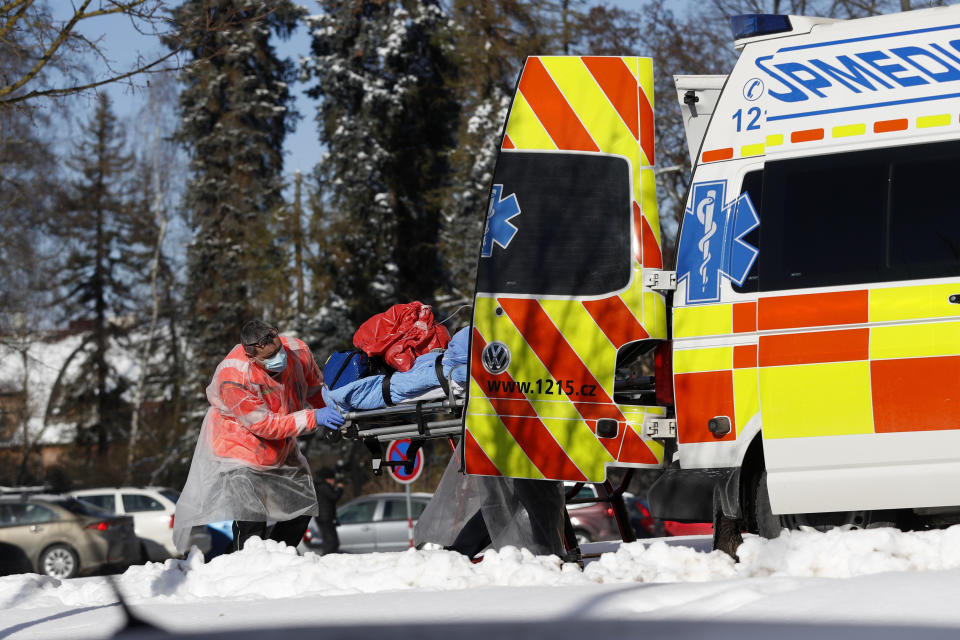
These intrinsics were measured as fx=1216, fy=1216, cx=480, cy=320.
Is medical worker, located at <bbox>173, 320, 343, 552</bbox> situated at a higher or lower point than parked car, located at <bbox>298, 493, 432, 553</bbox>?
higher

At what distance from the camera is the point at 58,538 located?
17422 millimetres

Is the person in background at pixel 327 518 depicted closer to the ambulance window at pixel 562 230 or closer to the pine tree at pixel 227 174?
the ambulance window at pixel 562 230

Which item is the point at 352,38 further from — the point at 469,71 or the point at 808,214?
the point at 808,214

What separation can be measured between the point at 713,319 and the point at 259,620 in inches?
99.8

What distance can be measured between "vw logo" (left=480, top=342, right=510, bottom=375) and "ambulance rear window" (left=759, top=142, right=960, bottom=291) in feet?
4.23

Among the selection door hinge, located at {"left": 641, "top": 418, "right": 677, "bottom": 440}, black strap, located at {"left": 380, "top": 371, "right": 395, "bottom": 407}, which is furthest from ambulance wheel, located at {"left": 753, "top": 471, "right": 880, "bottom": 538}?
black strap, located at {"left": 380, "top": 371, "right": 395, "bottom": 407}

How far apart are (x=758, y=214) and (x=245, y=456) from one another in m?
3.51

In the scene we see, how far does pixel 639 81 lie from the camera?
20.1 ft

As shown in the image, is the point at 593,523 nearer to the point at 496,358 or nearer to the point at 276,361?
the point at 276,361

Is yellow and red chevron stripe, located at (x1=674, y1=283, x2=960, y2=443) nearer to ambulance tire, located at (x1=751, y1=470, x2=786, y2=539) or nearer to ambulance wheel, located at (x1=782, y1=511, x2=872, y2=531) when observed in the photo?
ambulance tire, located at (x1=751, y1=470, x2=786, y2=539)

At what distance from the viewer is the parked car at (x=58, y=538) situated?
1731 centimetres

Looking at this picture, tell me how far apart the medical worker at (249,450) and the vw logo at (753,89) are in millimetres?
3117

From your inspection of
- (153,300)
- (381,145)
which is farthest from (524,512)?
(153,300)

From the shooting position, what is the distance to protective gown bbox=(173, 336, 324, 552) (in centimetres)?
730
